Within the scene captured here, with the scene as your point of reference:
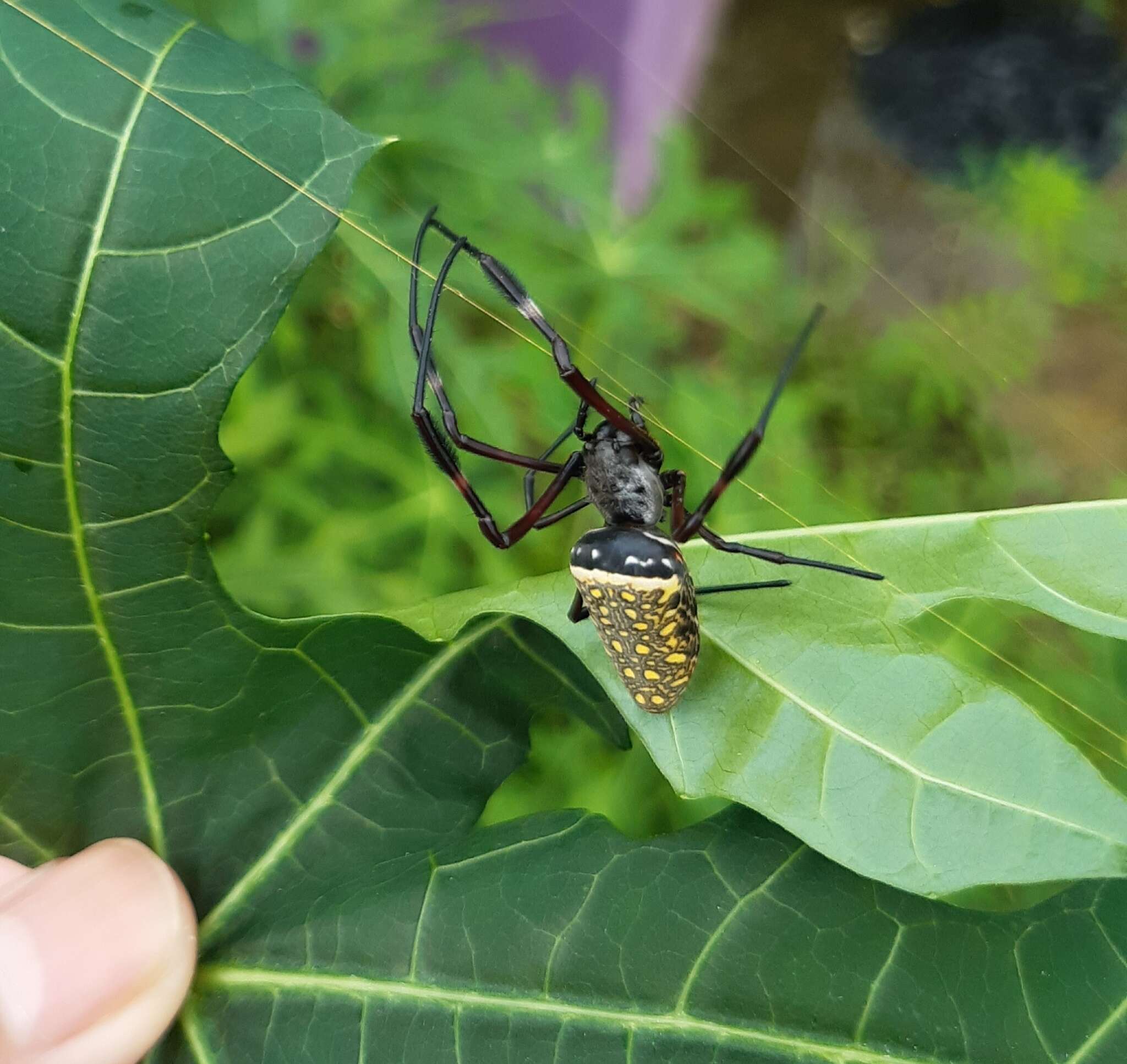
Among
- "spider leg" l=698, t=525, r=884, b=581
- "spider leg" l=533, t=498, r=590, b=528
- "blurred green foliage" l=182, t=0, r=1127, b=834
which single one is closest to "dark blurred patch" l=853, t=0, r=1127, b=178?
"blurred green foliage" l=182, t=0, r=1127, b=834

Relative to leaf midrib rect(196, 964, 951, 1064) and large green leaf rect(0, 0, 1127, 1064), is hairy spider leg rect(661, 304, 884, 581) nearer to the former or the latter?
large green leaf rect(0, 0, 1127, 1064)

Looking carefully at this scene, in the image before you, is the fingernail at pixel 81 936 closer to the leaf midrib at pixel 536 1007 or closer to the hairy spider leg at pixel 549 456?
the leaf midrib at pixel 536 1007

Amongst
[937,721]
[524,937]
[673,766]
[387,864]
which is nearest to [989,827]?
[937,721]

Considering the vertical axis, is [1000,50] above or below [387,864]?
above

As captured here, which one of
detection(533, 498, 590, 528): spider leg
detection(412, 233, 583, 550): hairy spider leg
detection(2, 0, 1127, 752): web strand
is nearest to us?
detection(2, 0, 1127, 752): web strand

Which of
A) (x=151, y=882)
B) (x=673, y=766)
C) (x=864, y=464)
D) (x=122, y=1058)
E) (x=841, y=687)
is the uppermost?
(x=864, y=464)

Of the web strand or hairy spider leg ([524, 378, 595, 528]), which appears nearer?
the web strand

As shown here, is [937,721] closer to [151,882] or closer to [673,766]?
[673,766]
